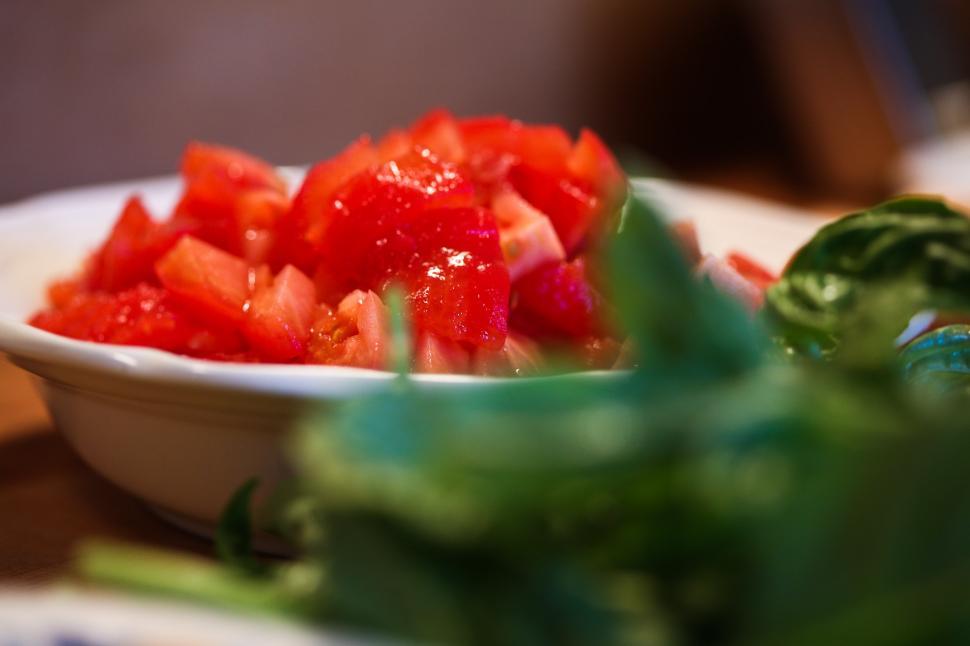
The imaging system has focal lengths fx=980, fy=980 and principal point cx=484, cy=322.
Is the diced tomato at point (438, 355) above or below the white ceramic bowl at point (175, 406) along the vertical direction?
below

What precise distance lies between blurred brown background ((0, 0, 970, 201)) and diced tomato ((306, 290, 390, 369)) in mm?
1674

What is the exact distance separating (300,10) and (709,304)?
2679 millimetres

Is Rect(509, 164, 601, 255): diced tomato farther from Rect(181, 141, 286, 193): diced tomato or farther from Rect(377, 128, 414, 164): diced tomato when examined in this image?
Rect(181, 141, 286, 193): diced tomato

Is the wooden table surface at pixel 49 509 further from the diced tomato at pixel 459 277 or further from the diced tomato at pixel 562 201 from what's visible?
the diced tomato at pixel 562 201

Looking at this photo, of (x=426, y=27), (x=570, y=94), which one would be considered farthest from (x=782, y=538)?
(x=570, y=94)

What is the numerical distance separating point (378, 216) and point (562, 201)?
23cm

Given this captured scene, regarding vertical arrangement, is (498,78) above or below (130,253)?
below

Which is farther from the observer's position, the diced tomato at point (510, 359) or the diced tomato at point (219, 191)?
the diced tomato at point (219, 191)

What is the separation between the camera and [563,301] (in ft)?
3.33

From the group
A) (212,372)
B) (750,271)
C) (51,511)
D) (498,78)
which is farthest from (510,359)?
(498,78)

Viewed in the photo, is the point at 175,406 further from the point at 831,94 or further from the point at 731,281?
the point at 831,94

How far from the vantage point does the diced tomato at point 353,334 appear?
0.91 meters

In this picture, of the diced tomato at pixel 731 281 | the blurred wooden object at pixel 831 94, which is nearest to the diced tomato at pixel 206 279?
the diced tomato at pixel 731 281

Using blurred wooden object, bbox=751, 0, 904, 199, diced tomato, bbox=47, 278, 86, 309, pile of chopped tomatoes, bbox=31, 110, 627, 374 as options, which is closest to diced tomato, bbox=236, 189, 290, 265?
pile of chopped tomatoes, bbox=31, 110, 627, 374
